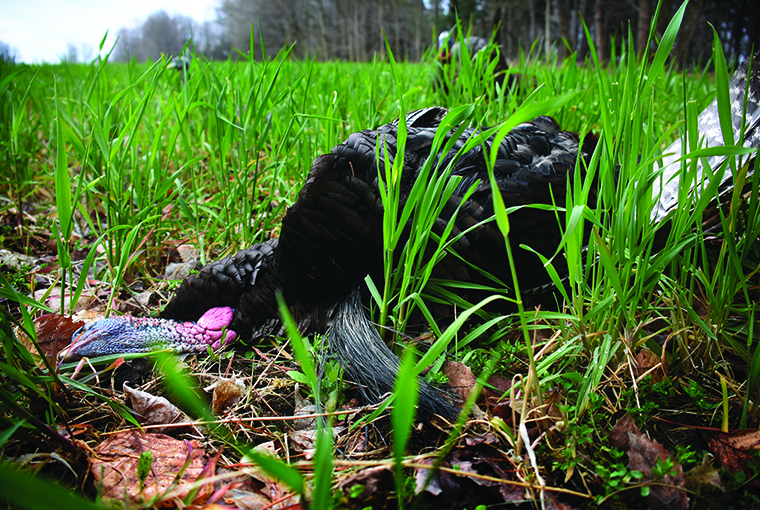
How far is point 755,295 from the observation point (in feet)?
3.55

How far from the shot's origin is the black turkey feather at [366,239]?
3.35ft

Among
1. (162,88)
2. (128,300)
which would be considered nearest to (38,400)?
(128,300)

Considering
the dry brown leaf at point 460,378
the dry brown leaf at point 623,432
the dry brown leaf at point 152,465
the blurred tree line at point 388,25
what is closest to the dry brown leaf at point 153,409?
the dry brown leaf at point 152,465

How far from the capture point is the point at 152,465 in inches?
30.7

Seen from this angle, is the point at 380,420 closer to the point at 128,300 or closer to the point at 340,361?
the point at 340,361

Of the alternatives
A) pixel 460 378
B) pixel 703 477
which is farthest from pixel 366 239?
pixel 703 477

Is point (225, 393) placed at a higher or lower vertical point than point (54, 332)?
lower

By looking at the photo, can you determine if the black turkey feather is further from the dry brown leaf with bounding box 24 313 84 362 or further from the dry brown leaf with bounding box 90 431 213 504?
the dry brown leaf with bounding box 90 431 213 504

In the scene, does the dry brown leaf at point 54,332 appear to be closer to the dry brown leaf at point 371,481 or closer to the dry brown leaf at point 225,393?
the dry brown leaf at point 225,393

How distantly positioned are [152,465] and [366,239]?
66 cm

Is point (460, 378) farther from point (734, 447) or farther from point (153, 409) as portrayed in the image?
point (153, 409)

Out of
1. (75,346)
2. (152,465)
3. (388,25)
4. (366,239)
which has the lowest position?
(152,465)

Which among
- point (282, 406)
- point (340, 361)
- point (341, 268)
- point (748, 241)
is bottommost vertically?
point (282, 406)

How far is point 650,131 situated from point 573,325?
18.4 inches
